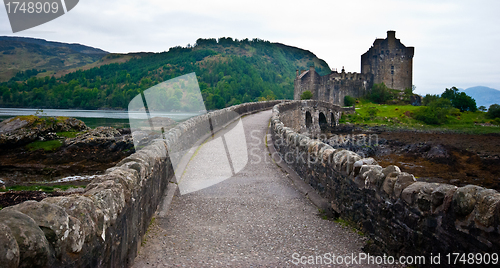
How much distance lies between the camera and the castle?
62844mm

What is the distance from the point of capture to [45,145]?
21.0m

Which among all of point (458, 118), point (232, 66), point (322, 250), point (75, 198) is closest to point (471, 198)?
point (322, 250)

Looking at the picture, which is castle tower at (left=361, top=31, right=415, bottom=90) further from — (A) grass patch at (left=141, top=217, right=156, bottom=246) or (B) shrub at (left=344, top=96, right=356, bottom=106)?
(A) grass patch at (left=141, top=217, right=156, bottom=246)

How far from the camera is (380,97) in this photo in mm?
62875

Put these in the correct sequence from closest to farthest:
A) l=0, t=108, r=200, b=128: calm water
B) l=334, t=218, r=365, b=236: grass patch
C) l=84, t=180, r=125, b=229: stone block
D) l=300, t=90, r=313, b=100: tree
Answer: l=84, t=180, r=125, b=229: stone block < l=334, t=218, r=365, b=236: grass patch < l=0, t=108, r=200, b=128: calm water < l=300, t=90, r=313, b=100: tree

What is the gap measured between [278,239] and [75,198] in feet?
9.41

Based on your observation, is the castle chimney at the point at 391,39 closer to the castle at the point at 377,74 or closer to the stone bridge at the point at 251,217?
the castle at the point at 377,74

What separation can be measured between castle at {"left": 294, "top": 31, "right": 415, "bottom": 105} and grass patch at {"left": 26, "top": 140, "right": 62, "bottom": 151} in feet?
157

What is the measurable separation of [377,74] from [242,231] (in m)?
67.5

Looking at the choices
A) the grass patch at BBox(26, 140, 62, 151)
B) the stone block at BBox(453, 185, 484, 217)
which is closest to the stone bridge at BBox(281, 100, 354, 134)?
the grass patch at BBox(26, 140, 62, 151)

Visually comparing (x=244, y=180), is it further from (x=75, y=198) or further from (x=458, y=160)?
(x=458, y=160)

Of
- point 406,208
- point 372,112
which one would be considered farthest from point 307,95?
point 406,208

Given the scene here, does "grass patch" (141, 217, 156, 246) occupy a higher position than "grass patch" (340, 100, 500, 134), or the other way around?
"grass patch" (141, 217, 156, 246)

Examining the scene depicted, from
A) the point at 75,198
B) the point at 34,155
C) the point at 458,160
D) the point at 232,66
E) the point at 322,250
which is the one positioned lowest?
the point at 458,160
